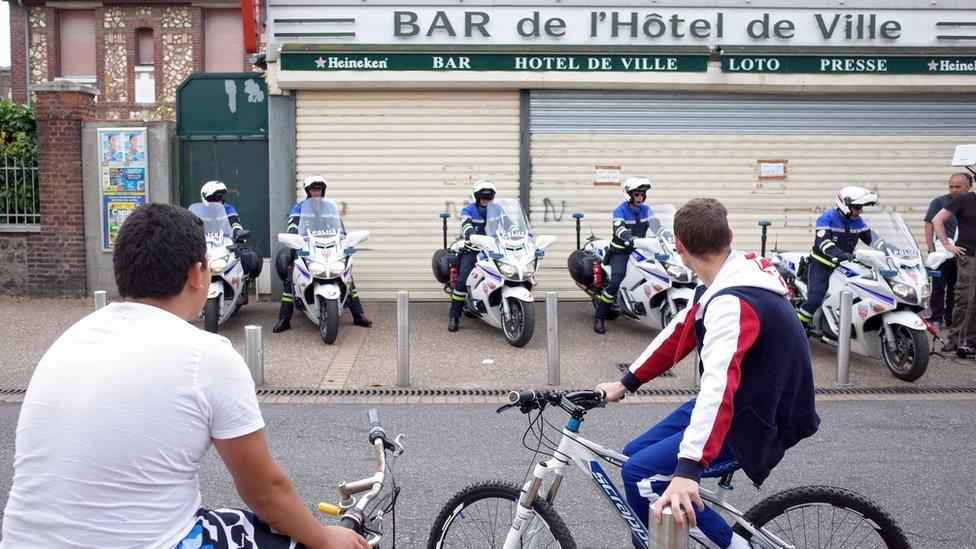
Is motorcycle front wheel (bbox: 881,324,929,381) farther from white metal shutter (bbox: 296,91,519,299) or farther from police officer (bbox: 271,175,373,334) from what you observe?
white metal shutter (bbox: 296,91,519,299)

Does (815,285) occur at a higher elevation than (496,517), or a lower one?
higher

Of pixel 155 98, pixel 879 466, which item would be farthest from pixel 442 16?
pixel 155 98

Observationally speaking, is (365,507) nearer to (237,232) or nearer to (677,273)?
(677,273)

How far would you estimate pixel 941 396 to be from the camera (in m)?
8.20

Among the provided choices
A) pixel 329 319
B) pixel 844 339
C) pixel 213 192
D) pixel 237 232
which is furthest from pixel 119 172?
pixel 844 339

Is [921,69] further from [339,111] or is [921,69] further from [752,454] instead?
[752,454]

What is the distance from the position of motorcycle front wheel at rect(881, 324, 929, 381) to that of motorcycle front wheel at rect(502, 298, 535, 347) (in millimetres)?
3483

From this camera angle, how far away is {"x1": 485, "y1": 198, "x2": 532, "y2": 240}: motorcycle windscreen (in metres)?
10.6

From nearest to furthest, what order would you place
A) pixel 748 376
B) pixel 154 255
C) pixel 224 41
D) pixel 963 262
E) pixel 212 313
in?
pixel 154 255 → pixel 748 376 → pixel 963 262 → pixel 212 313 → pixel 224 41

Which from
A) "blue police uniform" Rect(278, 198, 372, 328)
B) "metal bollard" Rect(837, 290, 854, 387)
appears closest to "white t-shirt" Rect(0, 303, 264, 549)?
"metal bollard" Rect(837, 290, 854, 387)

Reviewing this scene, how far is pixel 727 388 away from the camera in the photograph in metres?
3.01

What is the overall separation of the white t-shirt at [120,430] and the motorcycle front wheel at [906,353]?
293 inches

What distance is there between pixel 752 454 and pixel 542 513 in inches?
31.3

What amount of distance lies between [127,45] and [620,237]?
19832 mm
